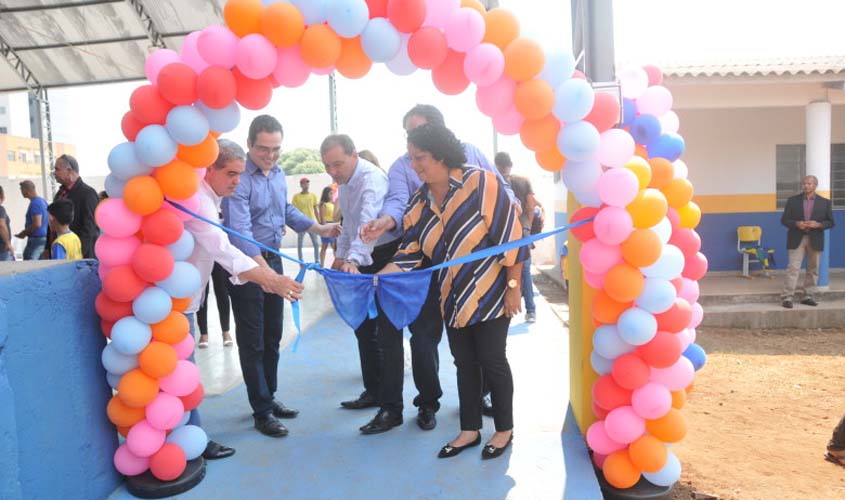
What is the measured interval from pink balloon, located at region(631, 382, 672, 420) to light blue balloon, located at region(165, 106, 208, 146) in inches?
92.7

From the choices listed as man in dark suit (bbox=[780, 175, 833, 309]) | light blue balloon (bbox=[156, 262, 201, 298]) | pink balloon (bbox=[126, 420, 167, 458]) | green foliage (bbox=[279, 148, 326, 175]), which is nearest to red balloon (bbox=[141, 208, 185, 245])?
light blue balloon (bbox=[156, 262, 201, 298])

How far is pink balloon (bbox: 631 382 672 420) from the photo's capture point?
290 cm

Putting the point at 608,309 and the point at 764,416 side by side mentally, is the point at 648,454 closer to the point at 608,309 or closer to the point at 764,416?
the point at 608,309

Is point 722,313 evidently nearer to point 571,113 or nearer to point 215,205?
point 571,113

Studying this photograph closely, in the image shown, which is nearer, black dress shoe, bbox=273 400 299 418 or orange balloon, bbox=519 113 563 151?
orange balloon, bbox=519 113 563 151

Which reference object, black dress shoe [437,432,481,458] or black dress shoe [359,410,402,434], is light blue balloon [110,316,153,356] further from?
black dress shoe [437,432,481,458]

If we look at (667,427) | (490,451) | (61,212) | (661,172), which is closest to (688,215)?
(661,172)

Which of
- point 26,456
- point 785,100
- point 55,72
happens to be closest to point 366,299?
point 26,456

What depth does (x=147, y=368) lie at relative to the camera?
2896 mm

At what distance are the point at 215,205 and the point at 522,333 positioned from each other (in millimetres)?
3702

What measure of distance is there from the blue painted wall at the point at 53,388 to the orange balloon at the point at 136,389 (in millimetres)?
151

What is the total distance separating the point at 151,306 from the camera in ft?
9.41

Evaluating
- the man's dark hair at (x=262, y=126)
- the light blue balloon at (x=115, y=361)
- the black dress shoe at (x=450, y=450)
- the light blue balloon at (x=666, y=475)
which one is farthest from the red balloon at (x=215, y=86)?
the light blue balloon at (x=666, y=475)

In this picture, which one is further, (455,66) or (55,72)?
(55,72)
